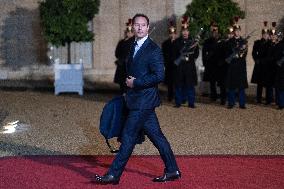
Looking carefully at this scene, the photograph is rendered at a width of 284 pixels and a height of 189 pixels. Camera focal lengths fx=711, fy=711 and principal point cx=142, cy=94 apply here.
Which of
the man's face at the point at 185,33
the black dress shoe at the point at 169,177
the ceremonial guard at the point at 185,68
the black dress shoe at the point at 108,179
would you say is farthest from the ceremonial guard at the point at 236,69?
the black dress shoe at the point at 108,179

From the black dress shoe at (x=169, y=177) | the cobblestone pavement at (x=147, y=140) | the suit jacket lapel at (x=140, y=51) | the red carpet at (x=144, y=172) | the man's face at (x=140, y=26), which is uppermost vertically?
the man's face at (x=140, y=26)

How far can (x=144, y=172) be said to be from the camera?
8586 millimetres

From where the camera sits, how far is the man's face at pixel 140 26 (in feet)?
25.1

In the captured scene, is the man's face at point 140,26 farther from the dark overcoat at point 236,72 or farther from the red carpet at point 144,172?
the dark overcoat at point 236,72

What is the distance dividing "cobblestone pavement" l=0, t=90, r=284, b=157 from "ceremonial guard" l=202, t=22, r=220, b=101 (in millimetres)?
531

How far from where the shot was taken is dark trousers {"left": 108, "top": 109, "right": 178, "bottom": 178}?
7.83 metres

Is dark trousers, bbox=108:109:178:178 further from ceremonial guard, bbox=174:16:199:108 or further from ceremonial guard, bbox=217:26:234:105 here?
ceremonial guard, bbox=217:26:234:105

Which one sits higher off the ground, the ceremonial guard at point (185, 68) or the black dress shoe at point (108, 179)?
the ceremonial guard at point (185, 68)

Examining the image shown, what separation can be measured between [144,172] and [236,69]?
7021 millimetres

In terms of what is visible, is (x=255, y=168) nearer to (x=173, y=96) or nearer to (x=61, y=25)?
(x=173, y=96)

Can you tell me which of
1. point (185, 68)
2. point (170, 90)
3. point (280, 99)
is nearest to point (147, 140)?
point (185, 68)

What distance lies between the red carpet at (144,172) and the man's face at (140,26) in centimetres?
167

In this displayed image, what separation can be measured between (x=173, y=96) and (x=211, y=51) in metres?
1.57

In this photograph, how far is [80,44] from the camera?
21734 mm
